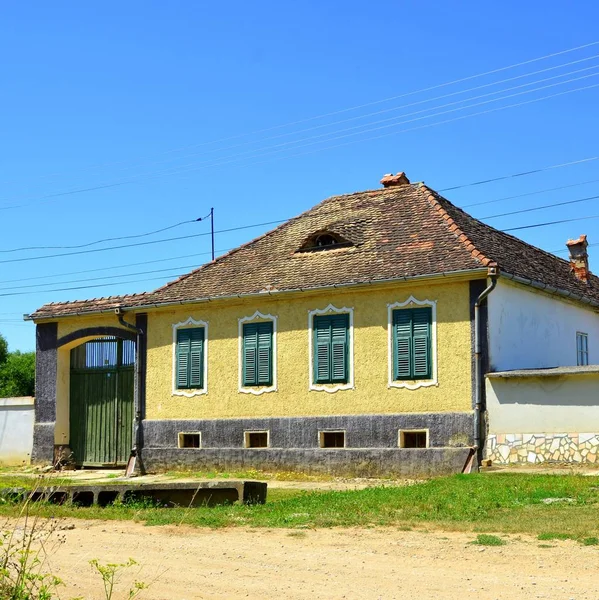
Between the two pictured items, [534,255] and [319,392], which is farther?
[534,255]

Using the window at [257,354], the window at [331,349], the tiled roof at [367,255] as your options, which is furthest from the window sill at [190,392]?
the window at [331,349]

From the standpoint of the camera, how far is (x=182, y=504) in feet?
45.1

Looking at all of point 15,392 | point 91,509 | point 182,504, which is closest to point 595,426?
point 182,504

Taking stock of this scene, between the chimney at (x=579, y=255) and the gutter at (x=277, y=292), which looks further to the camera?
the chimney at (x=579, y=255)

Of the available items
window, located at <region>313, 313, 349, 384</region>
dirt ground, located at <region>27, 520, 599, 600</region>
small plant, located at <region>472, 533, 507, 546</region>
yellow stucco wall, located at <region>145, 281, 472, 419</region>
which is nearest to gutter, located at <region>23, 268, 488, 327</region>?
yellow stucco wall, located at <region>145, 281, 472, 419</region>

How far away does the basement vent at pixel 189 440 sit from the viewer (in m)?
22.0

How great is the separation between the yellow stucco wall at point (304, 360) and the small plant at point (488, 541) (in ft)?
28.1

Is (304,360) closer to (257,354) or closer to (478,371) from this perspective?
(257,354)

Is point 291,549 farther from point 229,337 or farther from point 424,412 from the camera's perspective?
point 229,337

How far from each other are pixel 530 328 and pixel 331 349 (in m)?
4.22

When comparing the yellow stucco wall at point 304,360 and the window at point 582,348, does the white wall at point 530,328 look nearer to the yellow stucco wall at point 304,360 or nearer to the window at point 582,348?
the window at point 582,348

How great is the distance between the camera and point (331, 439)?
792 inches

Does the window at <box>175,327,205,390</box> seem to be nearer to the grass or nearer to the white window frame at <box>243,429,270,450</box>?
the white window frame at <box>243,429,270,450</box>

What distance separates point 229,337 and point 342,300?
3.04 metres
